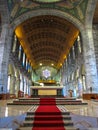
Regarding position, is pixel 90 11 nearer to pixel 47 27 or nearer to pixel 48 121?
pixel 47 27

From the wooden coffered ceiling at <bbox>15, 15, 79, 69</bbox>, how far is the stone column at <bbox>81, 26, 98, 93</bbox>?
4171 millimetres

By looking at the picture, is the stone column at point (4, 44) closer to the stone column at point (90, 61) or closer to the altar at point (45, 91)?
the altar at point (45, 91)

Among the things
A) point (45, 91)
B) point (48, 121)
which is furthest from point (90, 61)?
point (48, 121)

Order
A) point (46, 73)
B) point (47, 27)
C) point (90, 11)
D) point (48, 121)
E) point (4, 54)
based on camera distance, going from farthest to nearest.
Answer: point (46, 73)
point (47, 27)
point (90, 11)
point (4, 54)
point (48, 121)

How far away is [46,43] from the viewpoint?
28.4m

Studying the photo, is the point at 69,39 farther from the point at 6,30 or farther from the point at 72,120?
the point at 72,120

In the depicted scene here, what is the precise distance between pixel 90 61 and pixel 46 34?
11141mm

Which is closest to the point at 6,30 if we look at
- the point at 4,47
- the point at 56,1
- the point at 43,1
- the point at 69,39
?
the point at 4,47

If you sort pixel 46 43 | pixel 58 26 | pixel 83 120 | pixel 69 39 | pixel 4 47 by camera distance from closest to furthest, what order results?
1. pixel 83 120
2. pixel 4 47
3. pixel 58 26
4. pixel 69 39
5. pixel 46 43

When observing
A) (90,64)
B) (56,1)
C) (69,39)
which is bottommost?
(90,64)

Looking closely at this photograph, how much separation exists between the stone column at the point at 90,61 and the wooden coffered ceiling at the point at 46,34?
4.17m

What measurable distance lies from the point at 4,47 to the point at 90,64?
342 inches

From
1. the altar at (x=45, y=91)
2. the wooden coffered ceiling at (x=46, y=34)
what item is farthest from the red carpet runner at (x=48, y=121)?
the wooden coffered ceiling at (x=46, y=34)

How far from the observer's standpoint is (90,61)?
1538cm
